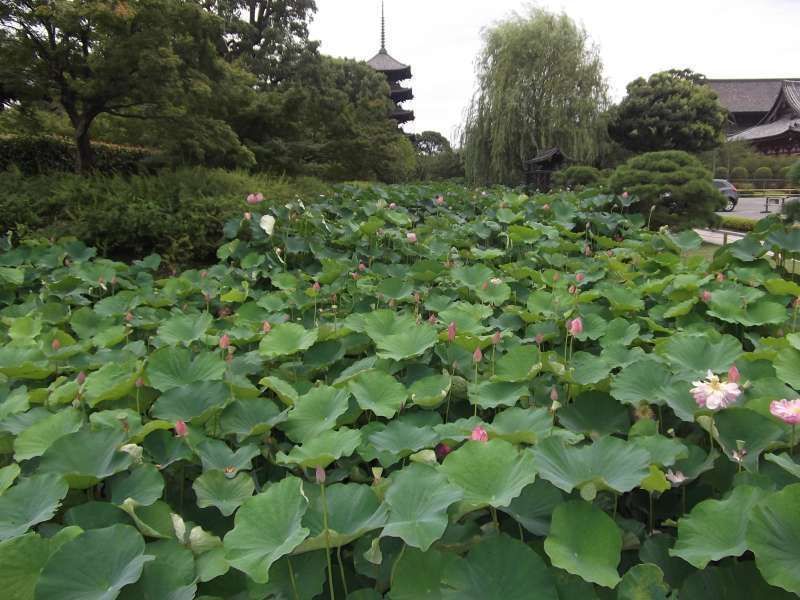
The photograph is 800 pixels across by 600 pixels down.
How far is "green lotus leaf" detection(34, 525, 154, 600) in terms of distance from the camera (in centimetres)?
73

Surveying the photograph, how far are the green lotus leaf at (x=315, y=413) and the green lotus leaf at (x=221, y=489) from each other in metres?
0.17

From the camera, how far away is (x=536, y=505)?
2.91 ft

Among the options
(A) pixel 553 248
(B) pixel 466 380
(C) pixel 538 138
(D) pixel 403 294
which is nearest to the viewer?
(B) pixel 466 380

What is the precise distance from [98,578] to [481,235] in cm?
337

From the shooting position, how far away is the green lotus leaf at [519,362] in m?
1.43

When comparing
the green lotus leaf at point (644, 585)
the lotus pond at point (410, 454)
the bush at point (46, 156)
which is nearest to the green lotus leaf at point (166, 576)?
the lotus pond at point (410, 454)

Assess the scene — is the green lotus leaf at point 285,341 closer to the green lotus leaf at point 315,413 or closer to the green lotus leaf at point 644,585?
the green lotus leaf at point 315,413

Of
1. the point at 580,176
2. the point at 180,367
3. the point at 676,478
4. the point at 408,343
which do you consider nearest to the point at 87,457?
the point at 180,367

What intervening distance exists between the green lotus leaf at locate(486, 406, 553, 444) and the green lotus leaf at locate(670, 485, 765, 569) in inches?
11.6

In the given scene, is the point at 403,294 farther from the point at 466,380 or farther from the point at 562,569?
the point at 562,569

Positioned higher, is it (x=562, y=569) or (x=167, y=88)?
(x=167, y=88)

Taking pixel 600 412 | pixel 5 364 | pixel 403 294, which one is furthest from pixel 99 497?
pixel 403 294

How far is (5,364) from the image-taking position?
1548mm

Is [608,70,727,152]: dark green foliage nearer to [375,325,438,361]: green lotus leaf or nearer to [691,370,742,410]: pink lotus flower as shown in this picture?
[375,325,438,361]: green lotus leaf
